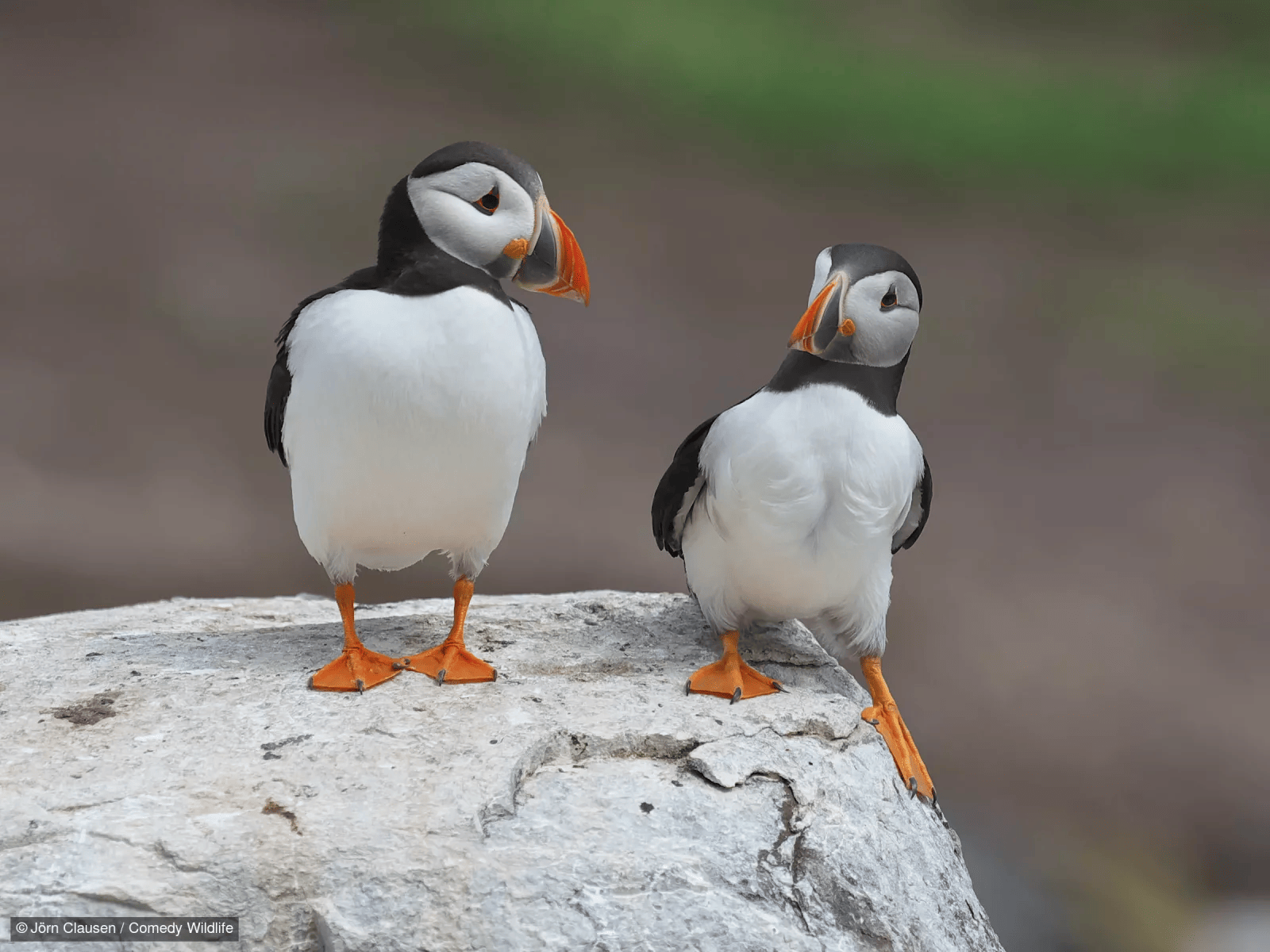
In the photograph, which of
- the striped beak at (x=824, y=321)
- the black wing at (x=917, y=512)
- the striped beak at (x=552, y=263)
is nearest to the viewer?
the striped beak at (x=824, y=321)

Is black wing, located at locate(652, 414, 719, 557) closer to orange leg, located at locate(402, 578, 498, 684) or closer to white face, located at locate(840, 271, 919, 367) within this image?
white face, located at locate(840, 271, 919, 367)

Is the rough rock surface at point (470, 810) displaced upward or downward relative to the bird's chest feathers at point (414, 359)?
downward

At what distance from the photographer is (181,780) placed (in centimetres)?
245

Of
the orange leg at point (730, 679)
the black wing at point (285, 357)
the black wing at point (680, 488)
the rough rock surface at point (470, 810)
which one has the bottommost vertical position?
the rough rock surface at point (470, 810)

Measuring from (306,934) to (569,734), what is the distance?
65 centimetres

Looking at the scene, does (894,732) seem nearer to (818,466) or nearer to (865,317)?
(818,466)

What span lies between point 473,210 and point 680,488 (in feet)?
2.68

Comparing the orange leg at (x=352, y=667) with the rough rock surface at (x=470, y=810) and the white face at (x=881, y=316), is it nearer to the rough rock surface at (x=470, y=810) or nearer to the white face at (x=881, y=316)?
the rough rock surface at (x=470, y=810)

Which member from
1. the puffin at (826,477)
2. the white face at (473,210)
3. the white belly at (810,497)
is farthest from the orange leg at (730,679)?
the white face at (473,210)

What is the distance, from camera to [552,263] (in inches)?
115

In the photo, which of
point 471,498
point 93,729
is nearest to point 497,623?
point 471,498

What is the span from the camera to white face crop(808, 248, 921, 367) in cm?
277

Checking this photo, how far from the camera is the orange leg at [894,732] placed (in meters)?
2.93

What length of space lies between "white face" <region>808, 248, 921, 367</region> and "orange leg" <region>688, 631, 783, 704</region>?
736mm
